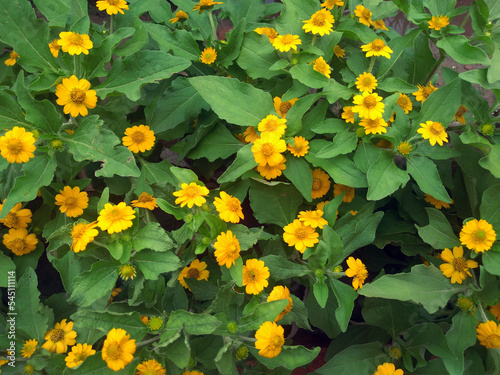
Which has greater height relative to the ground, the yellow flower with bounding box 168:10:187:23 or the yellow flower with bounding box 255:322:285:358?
the yellow flower with bounding box 168:10:187:23

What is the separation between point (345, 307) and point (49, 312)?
3.48ft

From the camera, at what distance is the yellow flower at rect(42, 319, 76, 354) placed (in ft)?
4.61

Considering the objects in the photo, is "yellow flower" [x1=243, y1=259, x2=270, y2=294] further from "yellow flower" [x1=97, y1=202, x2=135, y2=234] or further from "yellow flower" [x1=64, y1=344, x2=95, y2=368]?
"yellow flower" [x1=64, y1=344, x2=95, y2=368]

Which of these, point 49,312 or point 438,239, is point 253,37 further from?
point 49,312

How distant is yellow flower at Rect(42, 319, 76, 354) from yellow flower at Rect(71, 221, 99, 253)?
42 cm

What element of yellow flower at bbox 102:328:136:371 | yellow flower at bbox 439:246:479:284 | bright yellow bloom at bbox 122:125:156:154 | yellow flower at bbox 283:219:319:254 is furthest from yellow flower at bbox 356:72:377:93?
yellow flower at bbox 102:328:136:371

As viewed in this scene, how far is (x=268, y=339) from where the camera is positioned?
1171 millimetres

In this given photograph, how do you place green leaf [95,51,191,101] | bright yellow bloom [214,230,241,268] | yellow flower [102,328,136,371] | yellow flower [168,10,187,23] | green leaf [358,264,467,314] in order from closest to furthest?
yellow flower [102,328,136,371]
bright yellow bloom [214,230,241,268]
green leaf [358,264,467,314]
green leaf [95,51,191,101]
yellow flower [168,10,187,23]

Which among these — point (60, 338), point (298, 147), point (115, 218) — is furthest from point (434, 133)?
point (60, 338)

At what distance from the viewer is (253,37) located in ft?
5.32

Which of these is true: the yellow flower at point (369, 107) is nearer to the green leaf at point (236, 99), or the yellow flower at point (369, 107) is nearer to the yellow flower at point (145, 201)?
the green leaf at point (236, 99)

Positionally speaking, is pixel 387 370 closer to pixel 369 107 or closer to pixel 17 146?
pixel 369 107

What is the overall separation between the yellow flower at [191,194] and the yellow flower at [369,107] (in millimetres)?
594

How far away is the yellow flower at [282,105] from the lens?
5.24 feet
